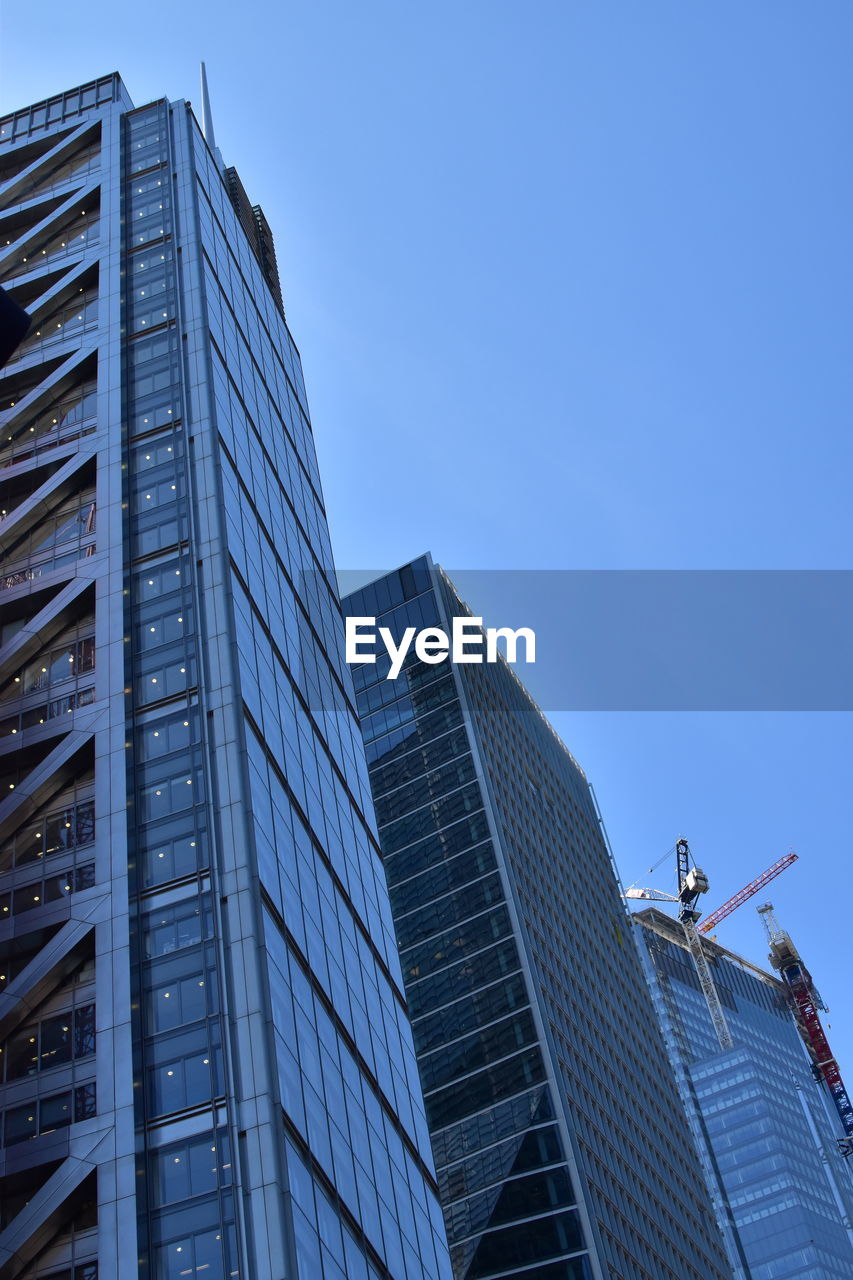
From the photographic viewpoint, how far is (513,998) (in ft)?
349

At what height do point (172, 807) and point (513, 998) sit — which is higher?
point (513, 998)

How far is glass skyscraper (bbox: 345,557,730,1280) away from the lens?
9631cm

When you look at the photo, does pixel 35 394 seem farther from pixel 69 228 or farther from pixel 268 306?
pixel 268 306

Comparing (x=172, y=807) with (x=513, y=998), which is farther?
(x=513, y=998)

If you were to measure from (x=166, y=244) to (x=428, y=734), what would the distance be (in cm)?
5445

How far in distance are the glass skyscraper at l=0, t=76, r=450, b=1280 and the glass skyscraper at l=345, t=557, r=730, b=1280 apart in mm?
30289

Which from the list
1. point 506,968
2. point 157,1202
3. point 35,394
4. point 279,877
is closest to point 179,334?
point 35,394

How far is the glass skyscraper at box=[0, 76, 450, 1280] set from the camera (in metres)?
44.9

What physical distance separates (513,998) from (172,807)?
188 ft

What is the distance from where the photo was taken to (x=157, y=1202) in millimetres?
43906

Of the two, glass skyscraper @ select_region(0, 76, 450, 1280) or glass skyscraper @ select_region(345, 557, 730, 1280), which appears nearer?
glass skyscraper @ select_region(0, 76, 450, 1280)

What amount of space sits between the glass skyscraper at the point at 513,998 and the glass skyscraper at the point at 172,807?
30.3 m

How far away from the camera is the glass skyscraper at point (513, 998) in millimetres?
96312

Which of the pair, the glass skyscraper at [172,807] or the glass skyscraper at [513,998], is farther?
the glass skyscraper at [513,998]
